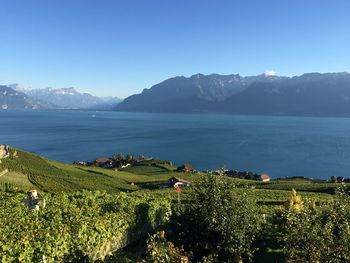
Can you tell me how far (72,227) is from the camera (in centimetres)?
1527

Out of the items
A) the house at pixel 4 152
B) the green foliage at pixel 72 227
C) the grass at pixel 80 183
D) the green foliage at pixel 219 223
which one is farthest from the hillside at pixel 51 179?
the green foliage at pixel 219 223

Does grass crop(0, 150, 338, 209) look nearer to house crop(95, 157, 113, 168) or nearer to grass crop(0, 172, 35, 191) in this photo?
grass crop(0, 172, 35, 191)

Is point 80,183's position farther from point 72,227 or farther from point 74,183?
point 72,227

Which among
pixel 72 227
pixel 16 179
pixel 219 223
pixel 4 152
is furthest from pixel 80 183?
pixel 72 227

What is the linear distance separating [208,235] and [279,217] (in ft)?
25.1

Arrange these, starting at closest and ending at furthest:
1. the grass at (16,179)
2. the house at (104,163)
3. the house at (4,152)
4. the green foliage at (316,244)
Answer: the green foliage at (316,244), the grass at (16,179), the house at (4,152), the house at (104,163)

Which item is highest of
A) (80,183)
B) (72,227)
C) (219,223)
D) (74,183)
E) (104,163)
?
(72,227)

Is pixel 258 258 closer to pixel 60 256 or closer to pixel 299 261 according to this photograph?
pixel 299 261

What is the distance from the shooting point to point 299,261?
532 inches

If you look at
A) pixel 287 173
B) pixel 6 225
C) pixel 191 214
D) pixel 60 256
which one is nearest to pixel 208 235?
pixel 191 214

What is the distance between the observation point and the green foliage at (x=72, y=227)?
13.3 meters

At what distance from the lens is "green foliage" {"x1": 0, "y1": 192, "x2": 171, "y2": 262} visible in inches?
523

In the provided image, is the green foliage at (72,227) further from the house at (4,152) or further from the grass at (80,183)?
the house at (4,152)

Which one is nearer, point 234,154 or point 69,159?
point 69,159
